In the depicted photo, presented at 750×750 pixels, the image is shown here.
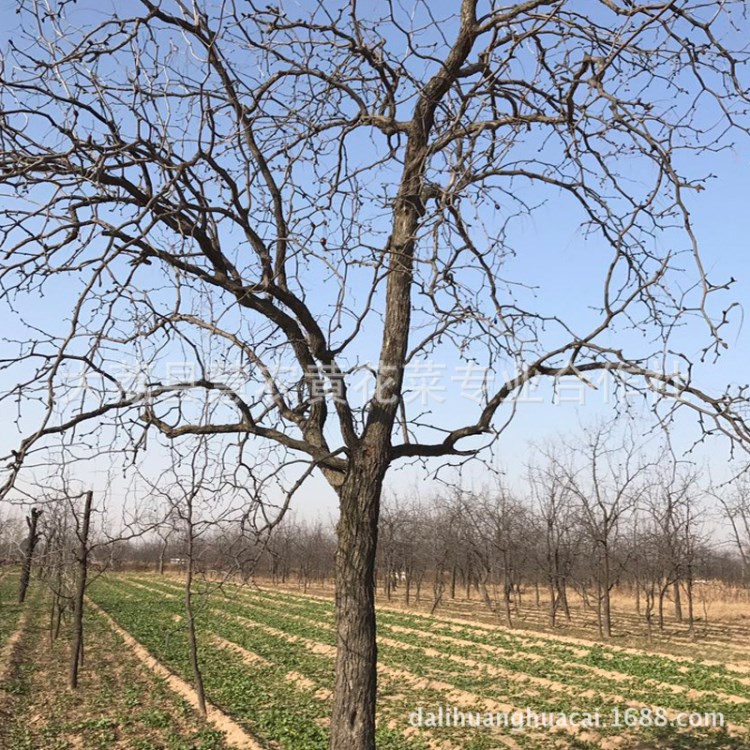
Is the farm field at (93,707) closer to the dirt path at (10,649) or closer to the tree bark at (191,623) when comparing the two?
the dirt path at (10,649)

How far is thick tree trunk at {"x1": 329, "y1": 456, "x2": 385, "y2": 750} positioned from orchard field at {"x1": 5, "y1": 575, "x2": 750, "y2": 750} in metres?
0.86

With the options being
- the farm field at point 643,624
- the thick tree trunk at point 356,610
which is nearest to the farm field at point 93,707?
the thick tree trunk at point 356,610

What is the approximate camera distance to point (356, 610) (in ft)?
10.4

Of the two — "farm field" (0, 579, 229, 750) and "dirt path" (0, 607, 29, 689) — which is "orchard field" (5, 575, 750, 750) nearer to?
"farm field" (0, 579, 229, 750)

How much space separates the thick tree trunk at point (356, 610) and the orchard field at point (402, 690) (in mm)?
855

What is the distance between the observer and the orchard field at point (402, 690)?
24.3 ft

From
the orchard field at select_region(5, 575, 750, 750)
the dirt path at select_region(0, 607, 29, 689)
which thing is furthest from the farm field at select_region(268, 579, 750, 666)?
the dirt path at select_region(0, 607, 29, 689)

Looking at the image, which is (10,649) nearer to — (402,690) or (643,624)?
(402,690)

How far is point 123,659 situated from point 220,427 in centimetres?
1131

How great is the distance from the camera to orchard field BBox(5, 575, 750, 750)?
7422 millimetres

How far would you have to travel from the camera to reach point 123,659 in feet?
42.5

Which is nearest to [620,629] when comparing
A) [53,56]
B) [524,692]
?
[524,692]

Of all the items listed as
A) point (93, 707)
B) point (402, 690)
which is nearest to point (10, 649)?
point (93, 707)

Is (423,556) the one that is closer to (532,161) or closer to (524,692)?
(524,692)
